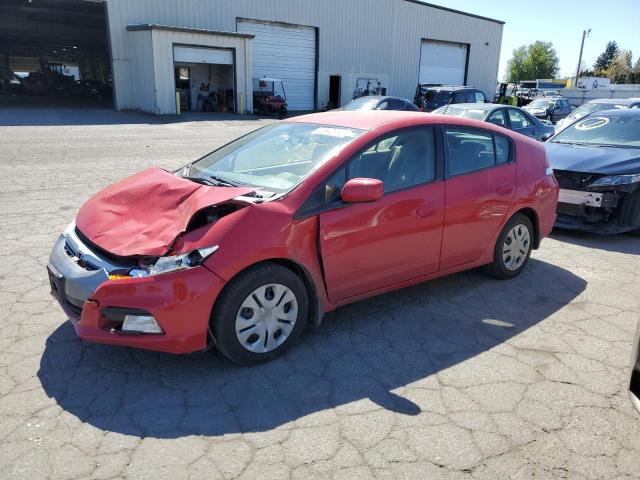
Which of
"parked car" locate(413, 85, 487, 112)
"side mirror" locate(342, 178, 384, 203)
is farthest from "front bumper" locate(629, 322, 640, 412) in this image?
"parked car" locate(413, 85, 487, 112)

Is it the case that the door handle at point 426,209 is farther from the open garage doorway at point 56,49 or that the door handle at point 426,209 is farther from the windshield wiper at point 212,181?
the open garage doorway at point 56,49

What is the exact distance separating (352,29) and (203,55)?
465 inches

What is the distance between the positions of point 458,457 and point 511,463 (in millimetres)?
255

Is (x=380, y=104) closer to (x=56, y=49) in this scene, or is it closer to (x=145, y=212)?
(x=145, y=212)

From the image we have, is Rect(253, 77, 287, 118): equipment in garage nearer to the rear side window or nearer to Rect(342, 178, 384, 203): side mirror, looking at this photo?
the rear side window

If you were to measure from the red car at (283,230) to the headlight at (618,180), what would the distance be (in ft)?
6.59

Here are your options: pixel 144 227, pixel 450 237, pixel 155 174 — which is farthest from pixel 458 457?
pixel 155 174

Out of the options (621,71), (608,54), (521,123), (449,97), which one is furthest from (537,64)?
(521,123)

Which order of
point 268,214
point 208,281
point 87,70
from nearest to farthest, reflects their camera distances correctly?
point 208,281, point 268,214, point 87,70

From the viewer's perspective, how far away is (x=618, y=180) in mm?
6016

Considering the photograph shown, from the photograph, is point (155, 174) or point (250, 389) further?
point (155, 174)

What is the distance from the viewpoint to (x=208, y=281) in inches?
115

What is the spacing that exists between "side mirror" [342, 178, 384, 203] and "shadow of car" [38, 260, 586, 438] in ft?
3.43

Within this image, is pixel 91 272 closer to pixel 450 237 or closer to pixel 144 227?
pixel 144 227
